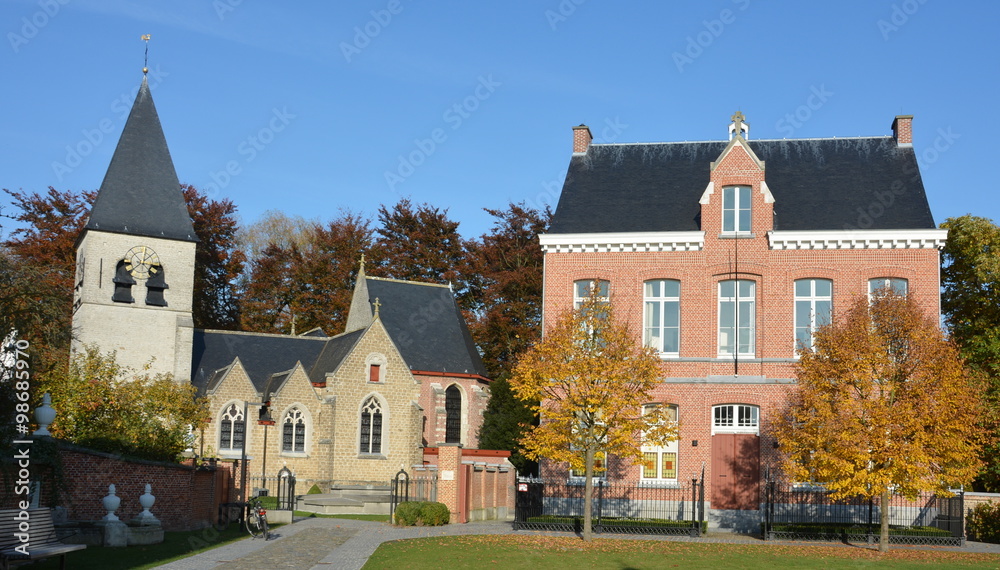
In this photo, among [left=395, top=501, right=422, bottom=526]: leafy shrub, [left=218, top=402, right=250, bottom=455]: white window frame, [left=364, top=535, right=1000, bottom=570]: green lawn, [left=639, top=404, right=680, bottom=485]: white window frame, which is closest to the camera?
[left=364, top=535, right=1000, bottom=570]: green lawn

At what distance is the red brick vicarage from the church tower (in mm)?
20207

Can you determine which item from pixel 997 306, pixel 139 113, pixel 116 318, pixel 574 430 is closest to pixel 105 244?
pixel 116 318

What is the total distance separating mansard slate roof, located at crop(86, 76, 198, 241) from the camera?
41.3 meters

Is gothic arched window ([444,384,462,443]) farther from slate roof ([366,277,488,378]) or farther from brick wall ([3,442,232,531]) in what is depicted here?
brick wall ([3,442,232,531])

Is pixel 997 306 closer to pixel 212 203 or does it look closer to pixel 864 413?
pixel 864 413

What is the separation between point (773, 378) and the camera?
27.5 m

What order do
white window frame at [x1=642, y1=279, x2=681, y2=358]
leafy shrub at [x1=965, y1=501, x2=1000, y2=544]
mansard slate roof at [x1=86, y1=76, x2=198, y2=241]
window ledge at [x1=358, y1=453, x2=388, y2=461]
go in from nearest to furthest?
leafy shrub at [x1=965, y1=501, x2=1000, y2=544], white window frame at [x1=642, y1=279, x2=681, y2=358], mansard slate roof at [x1=86, y1=76, x2=198, y2=241], window ledge at [x1=358, y1=453, x2=388, y2=461]

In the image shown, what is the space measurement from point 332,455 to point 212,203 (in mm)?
21450

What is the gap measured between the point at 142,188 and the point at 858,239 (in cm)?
2987

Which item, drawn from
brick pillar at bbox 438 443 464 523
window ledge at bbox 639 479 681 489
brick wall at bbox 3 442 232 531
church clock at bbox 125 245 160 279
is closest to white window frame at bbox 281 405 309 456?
church clock at bbox 125 245 160 279

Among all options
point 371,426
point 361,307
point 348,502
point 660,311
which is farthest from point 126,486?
point 361,307

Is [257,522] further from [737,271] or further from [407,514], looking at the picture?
[737,271]

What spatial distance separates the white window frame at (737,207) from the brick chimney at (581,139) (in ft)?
20.1

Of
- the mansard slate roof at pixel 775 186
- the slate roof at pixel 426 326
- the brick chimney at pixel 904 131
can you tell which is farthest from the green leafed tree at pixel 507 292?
the brick chimney at pixel 904 131
